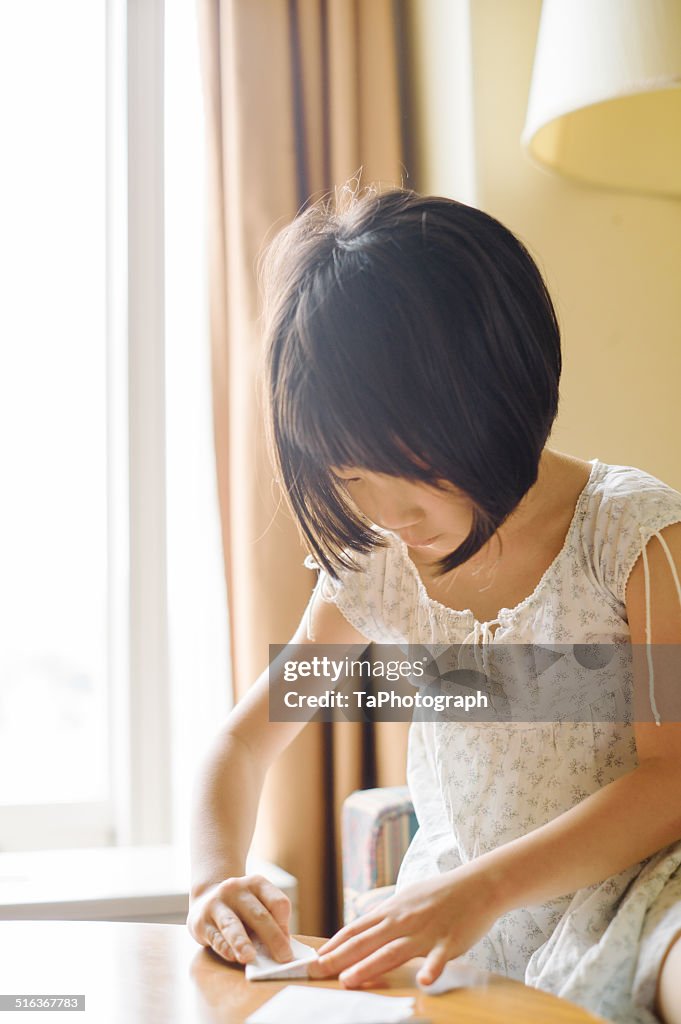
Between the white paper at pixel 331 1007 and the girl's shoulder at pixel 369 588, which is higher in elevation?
the girl's shoulder at pixel 369 588

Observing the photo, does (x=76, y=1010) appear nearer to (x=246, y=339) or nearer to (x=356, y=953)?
(x=356, y=953)

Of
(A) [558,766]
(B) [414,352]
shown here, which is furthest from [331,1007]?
(B) [414,352]

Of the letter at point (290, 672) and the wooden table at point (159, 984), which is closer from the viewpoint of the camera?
the wooden table at point (159, 984)

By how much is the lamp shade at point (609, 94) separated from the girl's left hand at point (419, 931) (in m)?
1.10

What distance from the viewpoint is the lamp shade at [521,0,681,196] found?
137 centimetres

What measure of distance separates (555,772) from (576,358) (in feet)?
2.97

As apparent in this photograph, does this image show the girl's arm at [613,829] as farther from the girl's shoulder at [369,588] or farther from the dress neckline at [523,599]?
the girl's shoulder at [369,588]

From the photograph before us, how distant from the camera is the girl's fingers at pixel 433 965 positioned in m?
0.71

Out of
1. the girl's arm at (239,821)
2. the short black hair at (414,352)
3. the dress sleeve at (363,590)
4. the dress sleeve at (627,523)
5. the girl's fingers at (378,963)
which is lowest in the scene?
the girl's arm at (239,821)

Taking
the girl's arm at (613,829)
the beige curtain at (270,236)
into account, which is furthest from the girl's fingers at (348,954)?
the beige curtain at (270,236)

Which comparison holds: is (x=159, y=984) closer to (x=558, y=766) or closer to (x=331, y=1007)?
(x=331, y=1007)

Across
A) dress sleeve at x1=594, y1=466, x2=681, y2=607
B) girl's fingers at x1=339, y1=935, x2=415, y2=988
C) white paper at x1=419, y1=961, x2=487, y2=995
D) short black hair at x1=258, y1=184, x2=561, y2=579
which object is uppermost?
short black hair at x1=258, y1=184, x2=561, y2=579

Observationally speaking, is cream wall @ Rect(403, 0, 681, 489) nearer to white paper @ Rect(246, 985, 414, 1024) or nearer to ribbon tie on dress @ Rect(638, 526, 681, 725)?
ribbon tie on dress @ Rect(638, 526, 681, 725)

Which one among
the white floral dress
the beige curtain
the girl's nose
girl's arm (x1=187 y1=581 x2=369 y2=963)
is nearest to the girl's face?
the girl's nose
